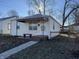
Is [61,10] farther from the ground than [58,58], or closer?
farther from the ground

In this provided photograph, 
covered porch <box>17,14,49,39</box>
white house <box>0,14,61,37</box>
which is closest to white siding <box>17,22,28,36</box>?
white house <box>0,14,61,37</box>

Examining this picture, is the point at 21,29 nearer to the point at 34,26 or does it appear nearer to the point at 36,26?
the point at 34,26

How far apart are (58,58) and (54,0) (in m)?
24.5

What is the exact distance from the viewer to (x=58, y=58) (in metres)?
12.0

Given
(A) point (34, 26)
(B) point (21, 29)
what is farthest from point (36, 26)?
(B) point (21, 29)

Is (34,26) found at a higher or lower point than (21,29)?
higher

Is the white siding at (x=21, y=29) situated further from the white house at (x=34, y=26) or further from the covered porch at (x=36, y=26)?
the covered porch at (x=36, y=26)

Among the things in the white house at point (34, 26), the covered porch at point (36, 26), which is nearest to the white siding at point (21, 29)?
the white house at point (34, 26)

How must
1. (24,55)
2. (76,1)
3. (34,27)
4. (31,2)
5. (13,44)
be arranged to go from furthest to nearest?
(31,2)
(76,1)
(34,27)
(13,44)
(24,55)

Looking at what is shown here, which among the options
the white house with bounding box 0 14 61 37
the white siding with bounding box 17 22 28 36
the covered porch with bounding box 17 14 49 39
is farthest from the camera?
the white siding with bounding box 17 22 28 36

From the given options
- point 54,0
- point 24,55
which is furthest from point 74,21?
point 24,55

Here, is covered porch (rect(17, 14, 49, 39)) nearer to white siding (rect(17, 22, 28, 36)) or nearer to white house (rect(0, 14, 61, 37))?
white house (rect(0, 14, 61, 37))

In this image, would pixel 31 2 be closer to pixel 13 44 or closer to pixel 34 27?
pixel 34 27

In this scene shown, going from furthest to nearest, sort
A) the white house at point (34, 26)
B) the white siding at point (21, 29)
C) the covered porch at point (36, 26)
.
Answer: the white siding at point (21, 29) → the white house at point (34, 26) → the covered porch at point (36, 26)
